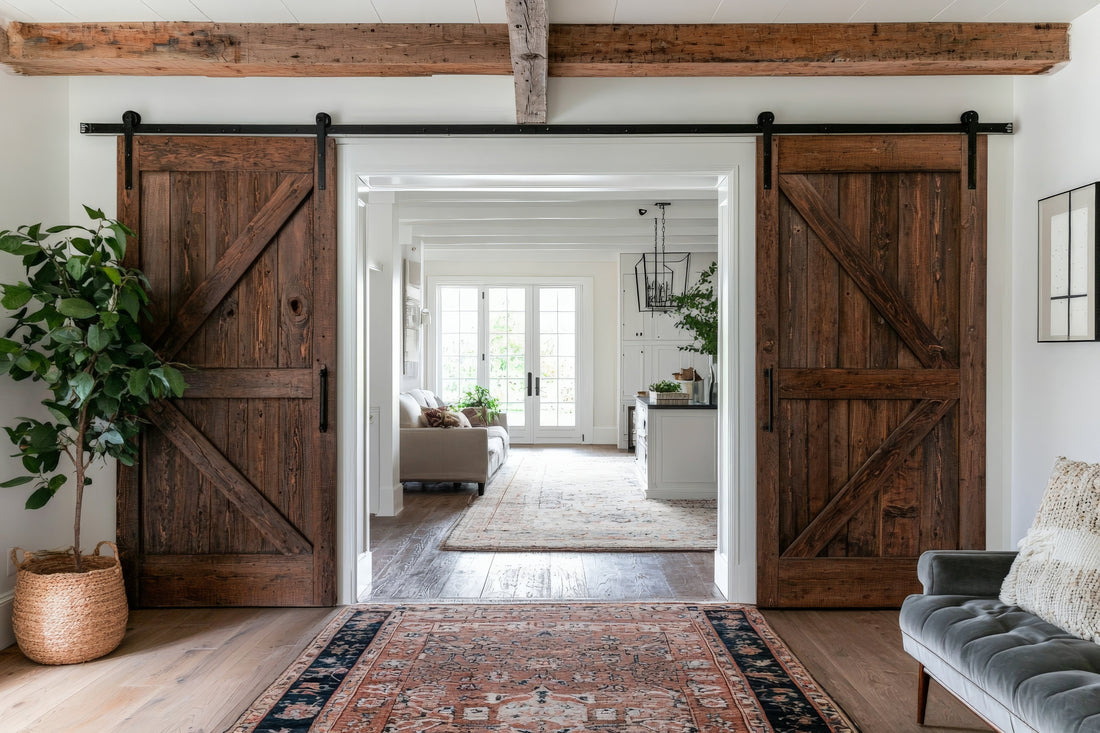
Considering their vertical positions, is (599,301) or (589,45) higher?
(589,45)

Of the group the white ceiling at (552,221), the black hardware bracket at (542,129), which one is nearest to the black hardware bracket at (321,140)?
the black hardware bracket at (542,129)

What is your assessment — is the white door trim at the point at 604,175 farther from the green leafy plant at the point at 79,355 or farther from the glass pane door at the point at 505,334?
the glass pane door at the point at 505,334

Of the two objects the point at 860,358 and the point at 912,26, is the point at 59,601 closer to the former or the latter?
the point at 860,358

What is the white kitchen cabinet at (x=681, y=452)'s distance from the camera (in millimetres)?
6727

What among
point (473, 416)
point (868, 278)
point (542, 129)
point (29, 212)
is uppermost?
point (542, 129)

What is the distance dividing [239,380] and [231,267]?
1.78 feet

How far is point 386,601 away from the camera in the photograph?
155 inches

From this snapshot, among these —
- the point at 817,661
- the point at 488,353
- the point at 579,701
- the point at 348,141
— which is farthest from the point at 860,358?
the point at 488,353

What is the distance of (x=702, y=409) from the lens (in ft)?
22.0

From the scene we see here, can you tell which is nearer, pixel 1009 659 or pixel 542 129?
pixel 1009 659

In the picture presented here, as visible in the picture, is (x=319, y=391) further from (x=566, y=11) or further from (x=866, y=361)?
(x=866, y=361)

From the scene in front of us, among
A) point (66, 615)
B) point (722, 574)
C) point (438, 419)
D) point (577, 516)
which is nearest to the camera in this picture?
point (66, 615)

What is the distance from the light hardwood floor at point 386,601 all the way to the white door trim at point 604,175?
1.29 feet

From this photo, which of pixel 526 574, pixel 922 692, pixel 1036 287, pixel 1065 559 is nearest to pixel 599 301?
pixel 526 574
